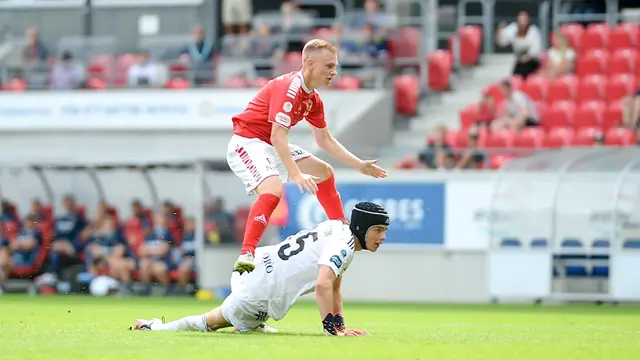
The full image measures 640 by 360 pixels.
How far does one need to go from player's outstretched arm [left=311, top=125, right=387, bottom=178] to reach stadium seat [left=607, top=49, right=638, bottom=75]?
15.1 m

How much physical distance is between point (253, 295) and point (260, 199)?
45.3 inches

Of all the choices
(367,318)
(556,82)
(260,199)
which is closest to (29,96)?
(556,82)

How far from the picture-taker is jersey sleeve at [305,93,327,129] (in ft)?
38.5

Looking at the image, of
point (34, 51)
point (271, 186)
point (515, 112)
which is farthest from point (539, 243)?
point (34, 51)

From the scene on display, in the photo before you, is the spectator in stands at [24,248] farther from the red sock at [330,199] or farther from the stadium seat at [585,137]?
the red sock at [330,199]

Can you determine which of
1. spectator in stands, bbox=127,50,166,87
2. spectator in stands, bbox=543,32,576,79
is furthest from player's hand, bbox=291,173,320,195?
spectator in stands, bbox=127,50,166,87

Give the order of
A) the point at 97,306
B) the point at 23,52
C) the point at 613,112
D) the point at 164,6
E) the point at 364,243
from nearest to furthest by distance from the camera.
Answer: the point at 364,243 → the point at 97,306 → the point at 613,112 → the point at 23,52 → the point at 164,6

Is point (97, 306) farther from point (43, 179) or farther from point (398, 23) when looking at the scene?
point (398, 23)

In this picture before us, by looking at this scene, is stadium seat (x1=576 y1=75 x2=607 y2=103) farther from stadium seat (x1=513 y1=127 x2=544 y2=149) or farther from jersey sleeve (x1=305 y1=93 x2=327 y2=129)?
jersey sleeve (x1=305 y1=93 x2=327 y2=129)

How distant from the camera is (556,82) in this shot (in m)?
25.4

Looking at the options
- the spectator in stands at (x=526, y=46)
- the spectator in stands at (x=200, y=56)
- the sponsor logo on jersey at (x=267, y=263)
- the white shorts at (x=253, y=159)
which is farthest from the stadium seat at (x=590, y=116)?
the sponsor logo on jersey at (x=267, y=263)

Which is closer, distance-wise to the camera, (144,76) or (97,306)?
(97,306)

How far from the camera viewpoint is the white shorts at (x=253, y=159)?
38.0ft

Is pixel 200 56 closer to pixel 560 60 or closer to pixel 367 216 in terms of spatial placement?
pixel 560 60
